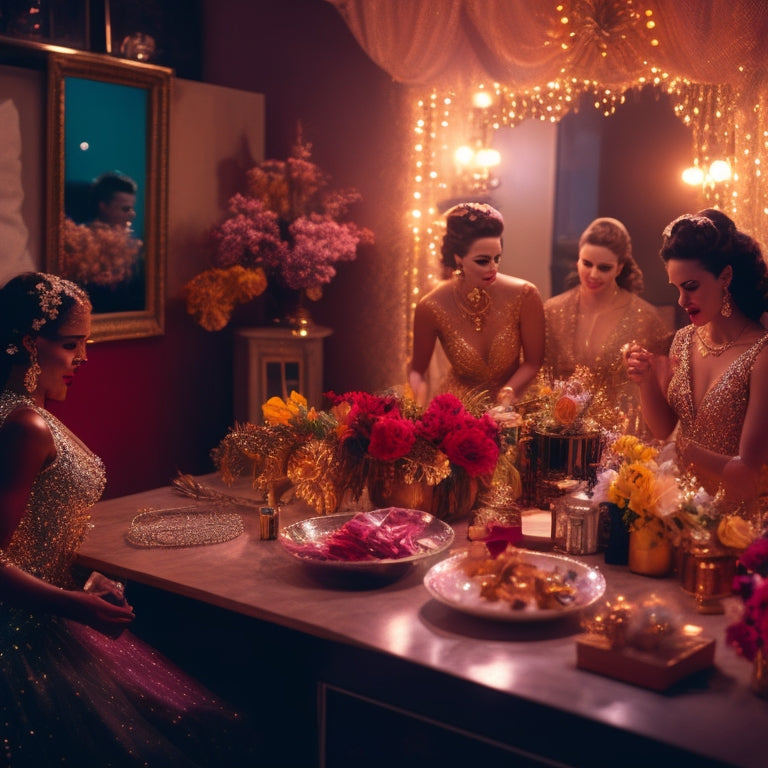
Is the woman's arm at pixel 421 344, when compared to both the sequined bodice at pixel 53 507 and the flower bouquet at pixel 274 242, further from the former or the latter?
the sequined bodice at pixel 53 507

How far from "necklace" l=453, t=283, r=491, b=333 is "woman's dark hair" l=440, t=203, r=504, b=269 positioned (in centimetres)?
21

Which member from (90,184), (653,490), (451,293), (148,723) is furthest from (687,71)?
(148,723)

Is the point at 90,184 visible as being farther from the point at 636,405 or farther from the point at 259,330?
the point at 636,405

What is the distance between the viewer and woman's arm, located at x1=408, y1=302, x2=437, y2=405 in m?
4.53

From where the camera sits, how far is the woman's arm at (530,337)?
14.4 feet

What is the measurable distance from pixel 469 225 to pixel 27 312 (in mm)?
2150

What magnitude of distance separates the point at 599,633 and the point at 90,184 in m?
3.53

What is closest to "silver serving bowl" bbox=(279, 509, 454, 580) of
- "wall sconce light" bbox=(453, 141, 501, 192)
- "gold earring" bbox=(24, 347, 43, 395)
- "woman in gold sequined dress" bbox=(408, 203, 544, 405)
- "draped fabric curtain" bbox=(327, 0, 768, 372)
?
"gold earring" bbox=(24, 347, 43, 395)

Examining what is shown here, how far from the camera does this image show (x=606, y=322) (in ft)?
14.5

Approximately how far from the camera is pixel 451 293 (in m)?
4.51

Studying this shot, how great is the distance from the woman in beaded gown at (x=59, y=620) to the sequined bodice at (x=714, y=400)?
1.67 m

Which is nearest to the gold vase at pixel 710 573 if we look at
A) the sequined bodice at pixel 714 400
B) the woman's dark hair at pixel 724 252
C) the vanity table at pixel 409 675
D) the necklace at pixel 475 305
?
the vanity table at pixel 409 675

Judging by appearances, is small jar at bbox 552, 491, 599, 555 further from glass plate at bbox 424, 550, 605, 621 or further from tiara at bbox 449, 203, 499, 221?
tiara at bbox 449, 203, 499, 221

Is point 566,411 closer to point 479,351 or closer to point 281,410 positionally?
point 281,410
